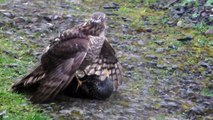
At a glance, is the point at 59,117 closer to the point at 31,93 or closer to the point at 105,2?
the point at 31,93

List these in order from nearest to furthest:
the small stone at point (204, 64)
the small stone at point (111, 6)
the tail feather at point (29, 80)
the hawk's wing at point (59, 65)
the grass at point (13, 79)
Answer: the grass at point (13, 79)
the hawk's wing at point (59, 65)
the tail feather at point (29, 80)
the small stone at point (204, 64)
the small stone at point (111, 6)

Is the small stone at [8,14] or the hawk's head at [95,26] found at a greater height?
the hawk's head at [95,26]

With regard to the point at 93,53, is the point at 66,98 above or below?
below

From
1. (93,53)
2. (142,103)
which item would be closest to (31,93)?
(93,53)

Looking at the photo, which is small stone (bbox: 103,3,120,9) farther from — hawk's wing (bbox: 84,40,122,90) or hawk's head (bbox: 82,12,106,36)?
hawk's head (bbox: 82,12,106,36)

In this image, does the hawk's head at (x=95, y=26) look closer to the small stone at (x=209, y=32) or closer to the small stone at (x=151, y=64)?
the small stone at (x=151, y=64)

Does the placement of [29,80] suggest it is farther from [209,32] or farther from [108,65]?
[209,32]

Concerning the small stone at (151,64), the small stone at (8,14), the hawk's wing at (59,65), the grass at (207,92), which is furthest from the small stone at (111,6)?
the hawk's wing at (59,65)
